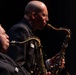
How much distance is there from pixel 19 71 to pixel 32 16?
68.2 inches

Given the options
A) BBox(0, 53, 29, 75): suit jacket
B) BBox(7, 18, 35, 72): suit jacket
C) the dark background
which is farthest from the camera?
the dark background

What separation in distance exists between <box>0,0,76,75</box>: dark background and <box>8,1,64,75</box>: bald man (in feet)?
9.38

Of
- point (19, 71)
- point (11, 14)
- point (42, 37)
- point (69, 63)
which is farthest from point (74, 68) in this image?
point (19, 71)

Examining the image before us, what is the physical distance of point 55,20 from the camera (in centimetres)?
1123

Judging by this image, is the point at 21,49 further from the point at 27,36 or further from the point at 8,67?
the point at 8,67

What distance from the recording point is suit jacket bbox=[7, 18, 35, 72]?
758cm

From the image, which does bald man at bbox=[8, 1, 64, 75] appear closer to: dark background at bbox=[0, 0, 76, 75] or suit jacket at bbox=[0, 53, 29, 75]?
suit jacket at bbox=[0, 53, 29, 75]

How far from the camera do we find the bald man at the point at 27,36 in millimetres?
7582

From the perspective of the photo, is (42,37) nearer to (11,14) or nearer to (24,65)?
(11,14)

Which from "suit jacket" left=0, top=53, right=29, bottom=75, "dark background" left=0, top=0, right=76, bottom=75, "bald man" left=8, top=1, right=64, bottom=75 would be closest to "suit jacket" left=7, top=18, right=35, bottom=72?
"bald man" left=8, top=1, right=64, bottom=75

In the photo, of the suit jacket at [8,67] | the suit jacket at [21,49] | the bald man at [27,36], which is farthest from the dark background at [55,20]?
the suit jacket at [8,67]

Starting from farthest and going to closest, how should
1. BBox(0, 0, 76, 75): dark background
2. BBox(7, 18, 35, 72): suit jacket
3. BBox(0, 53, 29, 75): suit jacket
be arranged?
BBox(0, 0, 76, 75): dark background → BBox(7, 18, 35, 72): suit jacket → BBox(0, 53, 29, 75): suit jacket

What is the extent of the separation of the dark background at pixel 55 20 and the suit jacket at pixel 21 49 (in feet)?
10.7

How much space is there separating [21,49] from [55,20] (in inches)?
147
